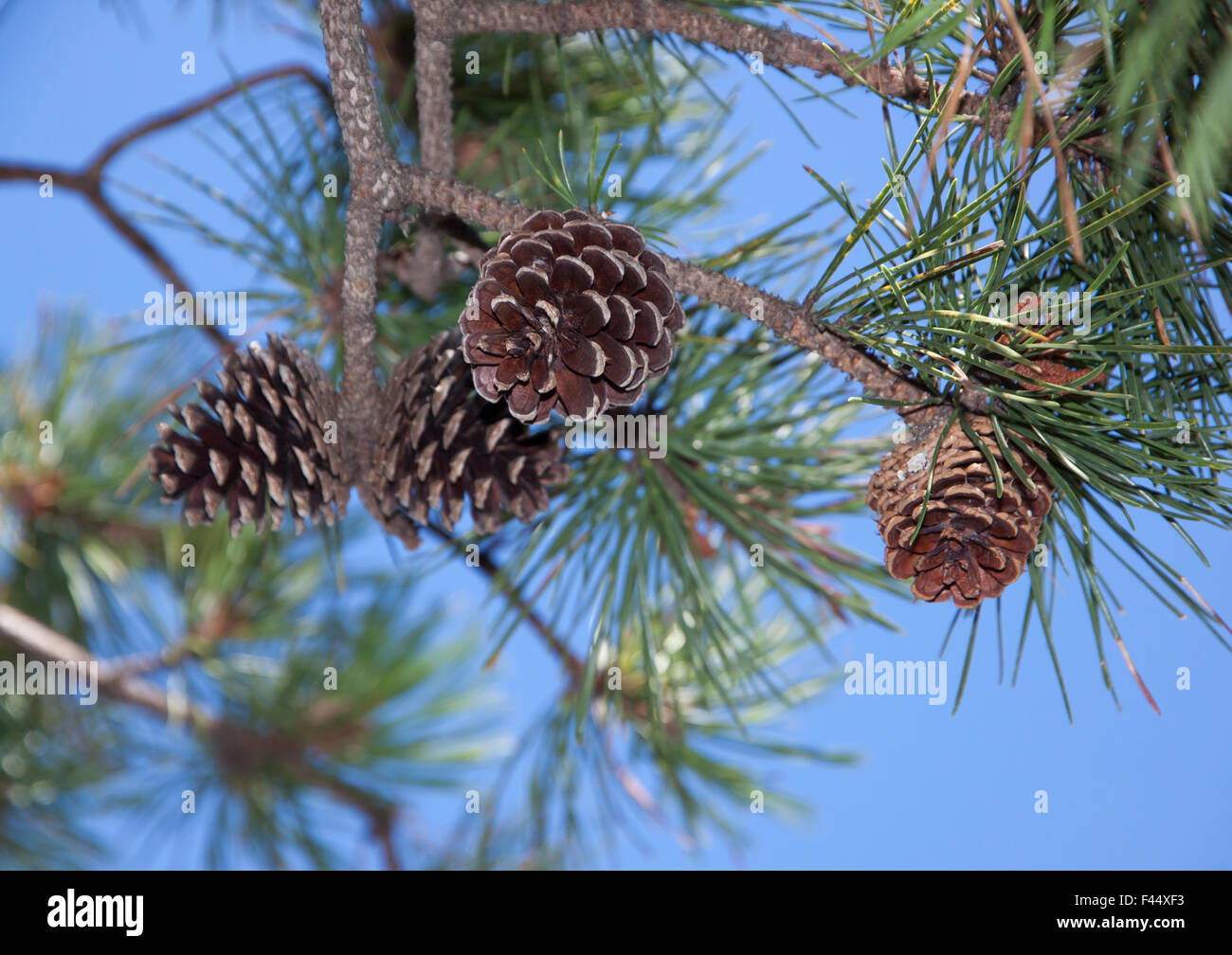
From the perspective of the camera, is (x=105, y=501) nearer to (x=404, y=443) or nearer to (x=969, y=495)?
(x=404, y=443)

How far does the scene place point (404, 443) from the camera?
26 centimetres

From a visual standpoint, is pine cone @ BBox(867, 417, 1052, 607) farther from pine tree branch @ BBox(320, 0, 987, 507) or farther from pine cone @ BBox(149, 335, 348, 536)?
pine cone @ BBox(149, 335, 348, 536)

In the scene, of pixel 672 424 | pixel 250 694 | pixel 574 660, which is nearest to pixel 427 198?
pixel 672 424

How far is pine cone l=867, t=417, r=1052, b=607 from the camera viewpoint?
215mm

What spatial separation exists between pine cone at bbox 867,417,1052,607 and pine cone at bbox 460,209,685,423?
7cm

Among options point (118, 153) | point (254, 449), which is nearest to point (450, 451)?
point (254, 449)

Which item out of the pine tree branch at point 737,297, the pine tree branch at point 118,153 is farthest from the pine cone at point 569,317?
the pine tree branch at point 118,153

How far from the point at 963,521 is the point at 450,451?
138 millimetres

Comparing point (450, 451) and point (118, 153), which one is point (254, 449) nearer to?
point (450, 451)

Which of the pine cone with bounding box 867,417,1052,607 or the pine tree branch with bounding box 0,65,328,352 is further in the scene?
the pine tree branch with bounding box 0,65,328,352

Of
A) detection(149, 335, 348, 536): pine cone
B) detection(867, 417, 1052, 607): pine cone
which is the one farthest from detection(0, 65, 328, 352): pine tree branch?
detection(867, 417, 1052, 607): pine cone

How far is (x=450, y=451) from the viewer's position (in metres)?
0.26

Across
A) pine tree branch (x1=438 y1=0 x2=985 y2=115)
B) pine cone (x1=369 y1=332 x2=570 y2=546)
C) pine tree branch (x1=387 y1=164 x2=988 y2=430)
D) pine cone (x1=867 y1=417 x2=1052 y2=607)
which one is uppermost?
pine tree branch (x1=438 y1=0 x2=985 y2=115)

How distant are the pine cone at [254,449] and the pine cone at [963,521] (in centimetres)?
16
